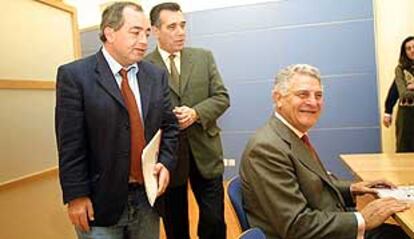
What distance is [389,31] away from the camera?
4340mm

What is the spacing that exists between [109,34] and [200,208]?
1087 mm

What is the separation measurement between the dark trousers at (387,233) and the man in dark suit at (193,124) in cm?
79

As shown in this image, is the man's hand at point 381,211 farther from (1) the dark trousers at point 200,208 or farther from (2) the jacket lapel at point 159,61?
(2) the jacket lapel at point 159,61

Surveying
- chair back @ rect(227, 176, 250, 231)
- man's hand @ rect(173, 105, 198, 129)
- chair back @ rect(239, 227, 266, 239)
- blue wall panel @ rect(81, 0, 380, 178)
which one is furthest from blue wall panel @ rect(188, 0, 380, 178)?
A: chair back @ rect(239, 227, 266, 239)

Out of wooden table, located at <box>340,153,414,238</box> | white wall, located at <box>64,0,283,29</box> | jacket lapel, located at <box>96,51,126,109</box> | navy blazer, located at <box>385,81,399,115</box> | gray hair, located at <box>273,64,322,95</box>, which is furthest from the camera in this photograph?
white wall, located at <box>64,0,283,29</box>

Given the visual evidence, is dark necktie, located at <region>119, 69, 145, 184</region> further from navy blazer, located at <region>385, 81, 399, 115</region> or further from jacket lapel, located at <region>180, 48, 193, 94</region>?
navy blazer, located at <region>385, 81, 399, 115</region>

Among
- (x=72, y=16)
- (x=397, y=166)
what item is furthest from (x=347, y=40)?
(x=72, y=16)

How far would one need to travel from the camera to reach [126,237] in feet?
5.42

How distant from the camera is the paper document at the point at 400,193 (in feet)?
5.21

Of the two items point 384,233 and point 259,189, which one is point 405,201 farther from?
point 259,189

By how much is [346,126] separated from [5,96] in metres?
3.44

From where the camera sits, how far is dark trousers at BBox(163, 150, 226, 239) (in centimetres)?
231

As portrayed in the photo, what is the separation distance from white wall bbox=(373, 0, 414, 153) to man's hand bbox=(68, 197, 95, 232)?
357cm

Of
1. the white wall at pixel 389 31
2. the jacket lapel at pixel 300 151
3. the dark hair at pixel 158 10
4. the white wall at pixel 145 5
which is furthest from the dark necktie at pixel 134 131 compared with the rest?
the white wall at pixel 389 31
